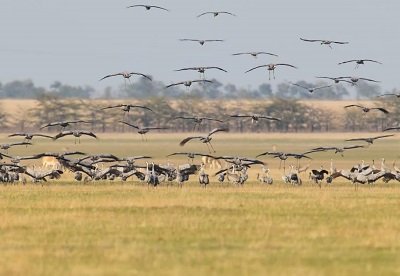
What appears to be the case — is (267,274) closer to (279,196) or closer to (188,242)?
(188,242)

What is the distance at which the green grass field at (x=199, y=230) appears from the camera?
2219 centimetres

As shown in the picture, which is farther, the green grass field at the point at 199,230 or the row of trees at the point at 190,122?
the row of trees at the point at 190,122

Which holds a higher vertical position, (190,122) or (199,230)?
(190,122)

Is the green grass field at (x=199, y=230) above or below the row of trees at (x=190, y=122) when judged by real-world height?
below

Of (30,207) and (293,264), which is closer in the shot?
(293,264)

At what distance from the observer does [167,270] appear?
2150 centimetres

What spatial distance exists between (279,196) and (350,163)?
32.9 m

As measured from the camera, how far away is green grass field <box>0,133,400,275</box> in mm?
22188

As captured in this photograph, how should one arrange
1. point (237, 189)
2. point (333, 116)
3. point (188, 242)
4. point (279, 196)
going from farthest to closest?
point (333, 116) → point (237, 189) → point (279, 196) → point (188, 242)

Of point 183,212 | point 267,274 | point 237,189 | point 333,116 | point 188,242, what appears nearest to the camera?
point 267,274

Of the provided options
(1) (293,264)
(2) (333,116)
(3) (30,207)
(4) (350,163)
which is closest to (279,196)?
(3) (30,207)

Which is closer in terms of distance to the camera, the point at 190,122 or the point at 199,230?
the point at 199,230

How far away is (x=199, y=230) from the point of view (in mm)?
27844

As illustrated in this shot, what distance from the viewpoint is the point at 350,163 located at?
71000 mm
